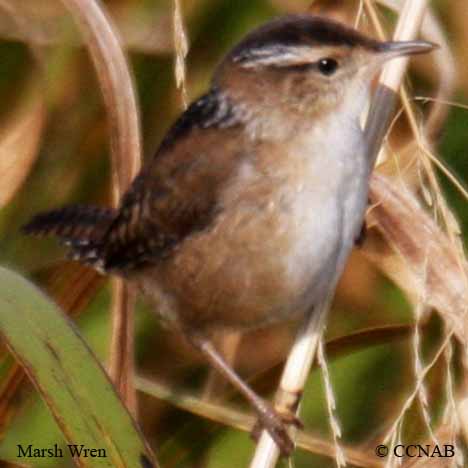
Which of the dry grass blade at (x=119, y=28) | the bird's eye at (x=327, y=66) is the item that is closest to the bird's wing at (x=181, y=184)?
the bird's eye at (x=327, y=66)

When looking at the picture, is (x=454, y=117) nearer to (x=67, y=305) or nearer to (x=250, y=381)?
(x=250, y=381)

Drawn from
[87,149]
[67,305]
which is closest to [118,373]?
[67,305]

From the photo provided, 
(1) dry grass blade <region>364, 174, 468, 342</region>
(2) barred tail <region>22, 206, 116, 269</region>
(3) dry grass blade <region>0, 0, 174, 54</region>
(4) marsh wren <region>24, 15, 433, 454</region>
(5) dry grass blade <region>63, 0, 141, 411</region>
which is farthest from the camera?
(3) dry grass blade <region>0, 0, 174, 54</region>

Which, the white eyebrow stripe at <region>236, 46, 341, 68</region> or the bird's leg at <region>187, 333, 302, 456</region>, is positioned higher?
the white eyebrow stripe at <region>236, 46, 341, 68</region>

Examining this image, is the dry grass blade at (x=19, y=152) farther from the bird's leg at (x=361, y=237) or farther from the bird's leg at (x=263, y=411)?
the bird's leg at (x=361, y=237)

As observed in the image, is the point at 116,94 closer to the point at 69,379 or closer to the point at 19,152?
the point at 19,152

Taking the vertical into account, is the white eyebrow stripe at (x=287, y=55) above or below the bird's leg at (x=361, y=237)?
above

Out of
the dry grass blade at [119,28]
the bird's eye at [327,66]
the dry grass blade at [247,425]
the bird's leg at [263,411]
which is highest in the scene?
the bird's eye at [327,66]

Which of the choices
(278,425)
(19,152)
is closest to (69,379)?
(278,425)

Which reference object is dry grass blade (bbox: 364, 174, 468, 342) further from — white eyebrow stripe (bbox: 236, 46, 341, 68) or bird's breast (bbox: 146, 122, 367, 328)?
white eyebrow stripe (bbox: 236, 46, 341, 68)

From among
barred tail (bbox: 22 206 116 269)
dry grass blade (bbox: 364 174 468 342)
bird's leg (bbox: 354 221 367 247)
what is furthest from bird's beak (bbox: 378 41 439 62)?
barred tail (bbox: 22 206 116 269)
